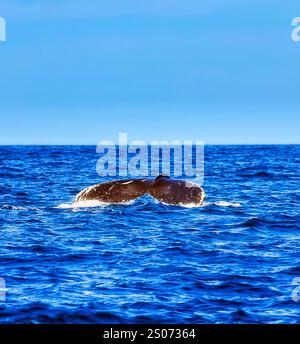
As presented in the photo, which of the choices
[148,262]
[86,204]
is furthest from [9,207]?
[148,262]

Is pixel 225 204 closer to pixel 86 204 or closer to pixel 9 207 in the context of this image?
pixel 86 204

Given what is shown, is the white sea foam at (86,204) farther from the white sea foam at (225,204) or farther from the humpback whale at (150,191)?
the white sea foam at (225,204)

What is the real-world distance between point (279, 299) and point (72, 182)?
2420 cm

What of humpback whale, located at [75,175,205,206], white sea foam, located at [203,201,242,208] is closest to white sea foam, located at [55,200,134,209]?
humpback whale, located at [75,175,205,206]

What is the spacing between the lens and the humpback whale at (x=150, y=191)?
2293cm

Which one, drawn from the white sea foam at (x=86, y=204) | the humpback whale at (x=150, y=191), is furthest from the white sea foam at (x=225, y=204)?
the white sea foam at (x=86, y=204)

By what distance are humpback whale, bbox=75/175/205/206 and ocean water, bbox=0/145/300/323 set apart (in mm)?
324

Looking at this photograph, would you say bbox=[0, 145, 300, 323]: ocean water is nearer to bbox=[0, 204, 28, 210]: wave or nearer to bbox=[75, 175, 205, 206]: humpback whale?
bbox=[0, 204, 28, 210]: wave

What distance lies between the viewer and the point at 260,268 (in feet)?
51.9

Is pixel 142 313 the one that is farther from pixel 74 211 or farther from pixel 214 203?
pixel 214 203

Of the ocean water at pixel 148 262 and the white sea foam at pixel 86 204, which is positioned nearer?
the ocean water at pixel 148 262

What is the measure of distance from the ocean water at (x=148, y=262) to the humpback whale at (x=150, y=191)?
0.32 m
